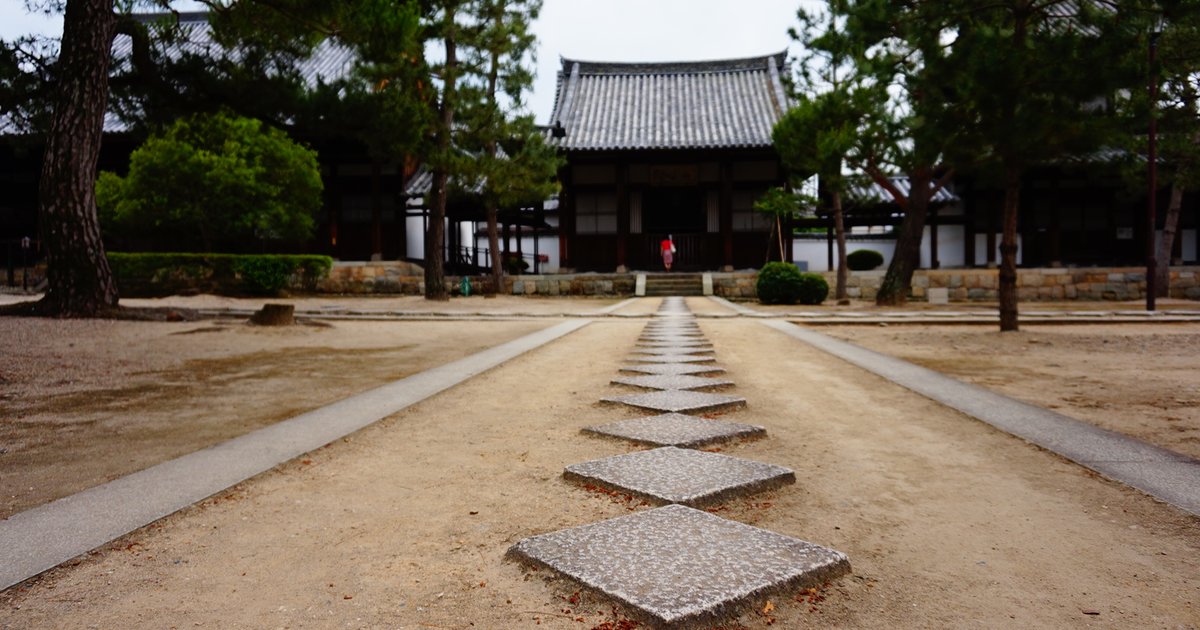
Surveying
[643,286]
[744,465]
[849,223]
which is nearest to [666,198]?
[643,286]

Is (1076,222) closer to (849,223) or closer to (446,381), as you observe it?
(849,223)

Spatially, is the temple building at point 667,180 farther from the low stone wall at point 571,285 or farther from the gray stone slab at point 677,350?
the gray stone slab at point 677,350

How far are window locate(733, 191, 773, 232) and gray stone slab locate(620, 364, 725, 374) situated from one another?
49.8 ft

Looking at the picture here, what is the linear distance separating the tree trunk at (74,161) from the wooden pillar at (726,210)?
1375 centimetres

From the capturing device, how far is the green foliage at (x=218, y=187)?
47.6 feet

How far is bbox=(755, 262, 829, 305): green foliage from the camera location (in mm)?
13742

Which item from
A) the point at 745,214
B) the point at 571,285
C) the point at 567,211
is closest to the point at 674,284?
the point at 571,285

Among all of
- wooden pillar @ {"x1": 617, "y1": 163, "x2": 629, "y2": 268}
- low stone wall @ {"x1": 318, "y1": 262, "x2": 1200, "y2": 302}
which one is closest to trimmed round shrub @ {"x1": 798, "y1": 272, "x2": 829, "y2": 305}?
low stone wall @ {"x1": 318, "y1": 262, "x2": 1200, "y2": 302}

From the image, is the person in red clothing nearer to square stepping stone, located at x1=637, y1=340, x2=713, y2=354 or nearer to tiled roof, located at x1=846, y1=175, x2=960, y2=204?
tiled roof, located at x1=846, y1=175, x2=960, y2=204

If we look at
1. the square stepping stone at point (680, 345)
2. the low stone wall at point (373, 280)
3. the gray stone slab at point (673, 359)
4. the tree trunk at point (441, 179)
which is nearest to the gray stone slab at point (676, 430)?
the gray stone slab at point (673, 359)

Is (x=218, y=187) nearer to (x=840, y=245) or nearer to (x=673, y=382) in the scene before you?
(x=840, y=245)

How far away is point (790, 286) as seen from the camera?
45.1 ft

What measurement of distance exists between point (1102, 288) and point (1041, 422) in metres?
16.6

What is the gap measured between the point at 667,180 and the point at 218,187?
36.2 ft
